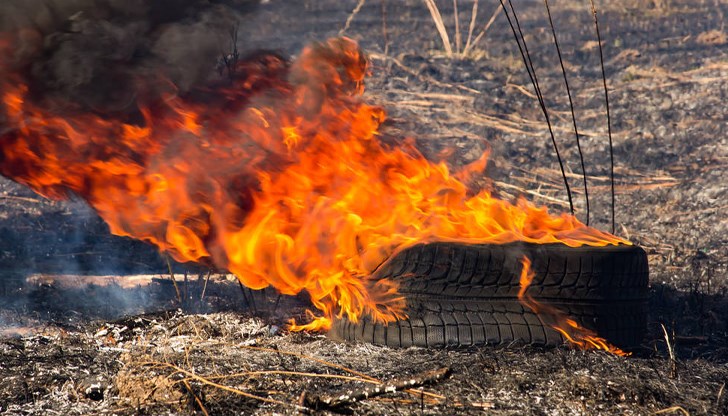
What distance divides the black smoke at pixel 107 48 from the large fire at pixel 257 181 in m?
0.08

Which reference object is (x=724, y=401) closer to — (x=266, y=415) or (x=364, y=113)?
(x=266, y=415)

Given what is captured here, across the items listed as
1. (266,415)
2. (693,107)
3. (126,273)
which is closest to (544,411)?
(266,415)

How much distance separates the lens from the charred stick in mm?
3822

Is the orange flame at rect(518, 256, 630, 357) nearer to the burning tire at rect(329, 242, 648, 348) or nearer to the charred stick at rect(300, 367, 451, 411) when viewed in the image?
the burning tire at rect(329, 242, 648, 348)

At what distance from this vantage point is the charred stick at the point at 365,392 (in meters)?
3.82

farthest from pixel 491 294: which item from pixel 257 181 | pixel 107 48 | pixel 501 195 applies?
pixel 501 195

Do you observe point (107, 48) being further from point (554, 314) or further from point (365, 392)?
point (554, 314)

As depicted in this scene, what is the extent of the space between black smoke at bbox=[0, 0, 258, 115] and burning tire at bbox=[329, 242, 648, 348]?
8.15 feet

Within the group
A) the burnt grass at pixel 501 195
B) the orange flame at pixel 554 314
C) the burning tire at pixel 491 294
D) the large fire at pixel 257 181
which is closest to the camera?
the burnt grass at pixel 501 195

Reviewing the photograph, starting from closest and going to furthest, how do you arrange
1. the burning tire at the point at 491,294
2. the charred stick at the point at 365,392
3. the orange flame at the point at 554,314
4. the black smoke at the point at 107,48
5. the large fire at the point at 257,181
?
the charred stick at the point at 365,392 < the burning tire at the point at 491,294 < the orange flame at the point at 554,314 < the large fire at the point at 257,181 < the black smoke at the point at 107,48

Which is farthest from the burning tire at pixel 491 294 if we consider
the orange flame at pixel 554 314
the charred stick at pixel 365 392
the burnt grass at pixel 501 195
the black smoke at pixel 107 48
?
the black smoke at pixel 107 48

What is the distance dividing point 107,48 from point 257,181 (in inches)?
58.6

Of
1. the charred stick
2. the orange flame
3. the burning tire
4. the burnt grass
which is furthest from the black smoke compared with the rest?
the charred stick

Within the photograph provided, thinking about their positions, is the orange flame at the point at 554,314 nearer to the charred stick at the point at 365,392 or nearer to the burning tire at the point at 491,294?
the burning tire at the point at 491,294
